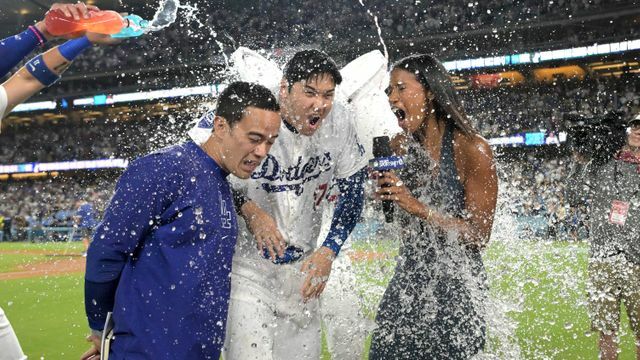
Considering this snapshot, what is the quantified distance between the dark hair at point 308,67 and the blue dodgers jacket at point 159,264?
3.22 ft

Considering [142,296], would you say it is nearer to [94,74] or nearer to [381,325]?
[381,325]

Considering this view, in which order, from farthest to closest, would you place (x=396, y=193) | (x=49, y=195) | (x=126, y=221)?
(x=49, y=195), (x=396, y=193), (x=126, y=221)

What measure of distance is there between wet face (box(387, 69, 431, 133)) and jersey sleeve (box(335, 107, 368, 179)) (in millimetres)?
547

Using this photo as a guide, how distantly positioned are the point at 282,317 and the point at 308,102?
1.17 metres

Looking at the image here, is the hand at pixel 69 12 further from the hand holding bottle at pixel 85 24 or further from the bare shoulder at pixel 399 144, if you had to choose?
the bare shoulder at pixel 399 144

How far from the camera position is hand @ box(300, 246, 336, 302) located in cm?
329

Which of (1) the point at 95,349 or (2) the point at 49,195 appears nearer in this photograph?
(1) the point at 95,349

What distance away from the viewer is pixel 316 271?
3332 millimetres

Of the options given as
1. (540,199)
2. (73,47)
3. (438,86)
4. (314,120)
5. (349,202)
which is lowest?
(540,199)

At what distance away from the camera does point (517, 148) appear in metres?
31.5

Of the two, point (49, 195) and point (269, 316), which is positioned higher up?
point (269, 316)

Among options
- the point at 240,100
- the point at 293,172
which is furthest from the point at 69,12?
the point at 293,172

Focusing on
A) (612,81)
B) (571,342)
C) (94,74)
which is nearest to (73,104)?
(94,74)

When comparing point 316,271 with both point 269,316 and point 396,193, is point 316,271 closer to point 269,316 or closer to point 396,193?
point 269,316
